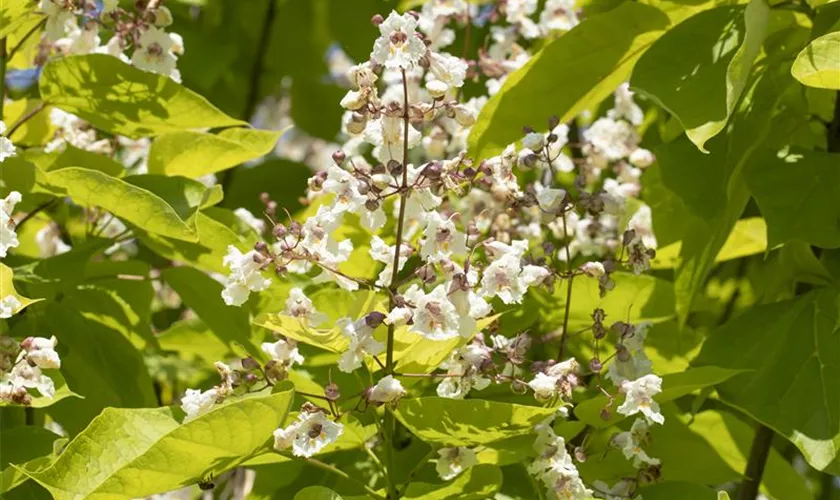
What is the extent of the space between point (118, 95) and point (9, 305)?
1.46 feet

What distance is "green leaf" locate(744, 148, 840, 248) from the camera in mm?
1705

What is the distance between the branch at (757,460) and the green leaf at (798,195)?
0.33 m

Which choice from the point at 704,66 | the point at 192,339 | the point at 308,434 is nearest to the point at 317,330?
the point at 308,434

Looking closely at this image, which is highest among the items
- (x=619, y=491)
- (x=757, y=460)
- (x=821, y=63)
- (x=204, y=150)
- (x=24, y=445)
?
(x=821, y=63)

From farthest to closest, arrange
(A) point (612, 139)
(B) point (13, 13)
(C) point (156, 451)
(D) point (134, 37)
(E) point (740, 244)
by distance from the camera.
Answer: (A) point (612, 139), (E) point (740, 244), (D) point (134, 37), (B) point (13, 13), (C) point (156, 451)

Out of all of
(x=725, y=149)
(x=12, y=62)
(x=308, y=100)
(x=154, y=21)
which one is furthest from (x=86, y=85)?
(x=308, y=100)

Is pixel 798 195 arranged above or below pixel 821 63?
below

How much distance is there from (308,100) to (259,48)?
297mm

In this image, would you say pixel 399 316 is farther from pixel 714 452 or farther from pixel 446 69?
pixel 714 452

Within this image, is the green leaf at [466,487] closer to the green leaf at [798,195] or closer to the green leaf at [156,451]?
the green leaf at [156,451]

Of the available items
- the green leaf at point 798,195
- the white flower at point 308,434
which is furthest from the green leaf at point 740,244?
the white flower at point 308,434

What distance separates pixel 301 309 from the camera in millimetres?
1429

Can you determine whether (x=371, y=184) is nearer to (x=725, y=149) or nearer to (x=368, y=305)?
(x=368, y=305)

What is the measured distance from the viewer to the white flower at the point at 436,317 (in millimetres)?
1332
